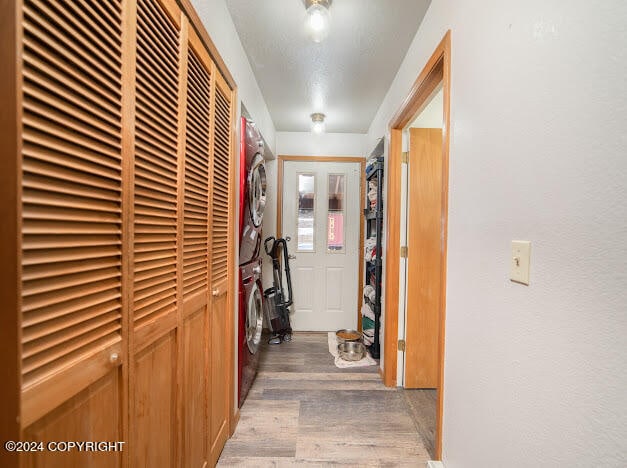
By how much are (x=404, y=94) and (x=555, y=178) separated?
1.55 meters

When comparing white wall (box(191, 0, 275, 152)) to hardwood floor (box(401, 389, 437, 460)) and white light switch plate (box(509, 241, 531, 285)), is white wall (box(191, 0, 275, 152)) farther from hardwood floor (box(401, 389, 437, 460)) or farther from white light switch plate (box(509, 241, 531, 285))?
hardwood floor (box(401, 389, 437, 460))

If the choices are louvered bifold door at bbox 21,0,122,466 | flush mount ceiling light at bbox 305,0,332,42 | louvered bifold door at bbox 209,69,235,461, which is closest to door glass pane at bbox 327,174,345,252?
louvered bifold door at bbox 209,69,235,461

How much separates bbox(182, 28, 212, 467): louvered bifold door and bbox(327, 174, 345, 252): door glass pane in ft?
7.84

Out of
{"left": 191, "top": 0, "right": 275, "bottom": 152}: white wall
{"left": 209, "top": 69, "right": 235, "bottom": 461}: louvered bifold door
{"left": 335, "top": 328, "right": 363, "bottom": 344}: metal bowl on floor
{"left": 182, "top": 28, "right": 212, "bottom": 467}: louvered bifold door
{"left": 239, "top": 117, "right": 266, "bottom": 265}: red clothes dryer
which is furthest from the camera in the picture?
{"left": 335, "top": 328, "right": 363, "bottom": 344}: metal bowl on floor

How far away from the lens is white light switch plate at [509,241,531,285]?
2.43 feet

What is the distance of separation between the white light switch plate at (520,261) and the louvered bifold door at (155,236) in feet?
3.55

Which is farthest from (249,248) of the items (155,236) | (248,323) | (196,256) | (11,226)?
(11,226)

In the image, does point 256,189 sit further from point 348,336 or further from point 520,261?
point 348,336

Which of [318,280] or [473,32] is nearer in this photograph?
[473,32]

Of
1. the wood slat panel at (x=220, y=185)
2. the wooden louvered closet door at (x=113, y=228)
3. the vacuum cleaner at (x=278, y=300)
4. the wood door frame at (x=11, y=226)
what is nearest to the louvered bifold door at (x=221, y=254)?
the wood slat panel at (x=220, y=185)

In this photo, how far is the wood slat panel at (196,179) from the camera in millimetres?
1110

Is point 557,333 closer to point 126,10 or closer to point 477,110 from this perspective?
point 477,110

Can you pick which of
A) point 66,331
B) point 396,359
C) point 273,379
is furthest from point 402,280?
point 66,331

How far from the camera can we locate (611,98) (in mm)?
522
